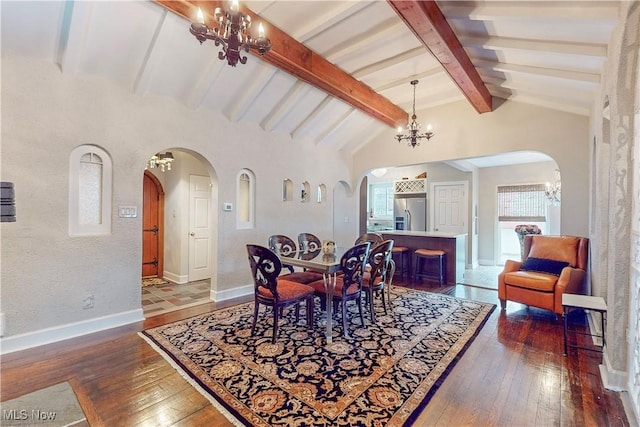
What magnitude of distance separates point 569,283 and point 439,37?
315 centimetres

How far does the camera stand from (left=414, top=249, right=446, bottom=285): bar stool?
18.1ft

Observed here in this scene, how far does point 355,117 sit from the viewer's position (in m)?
5.73

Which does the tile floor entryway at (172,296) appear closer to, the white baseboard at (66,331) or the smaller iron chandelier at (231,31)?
the white baseboard at (66,331)

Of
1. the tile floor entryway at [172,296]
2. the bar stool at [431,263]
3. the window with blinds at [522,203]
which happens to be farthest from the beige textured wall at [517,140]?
the tile floor entryway at [172,296]

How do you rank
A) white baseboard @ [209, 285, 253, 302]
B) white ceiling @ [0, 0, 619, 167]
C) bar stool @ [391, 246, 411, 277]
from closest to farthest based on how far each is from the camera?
white ceiling @ [0, 0, 619, 167] → white baseboard @ [209, 285, 253, 302] → bar stool @ [391, 246, 411, 277]

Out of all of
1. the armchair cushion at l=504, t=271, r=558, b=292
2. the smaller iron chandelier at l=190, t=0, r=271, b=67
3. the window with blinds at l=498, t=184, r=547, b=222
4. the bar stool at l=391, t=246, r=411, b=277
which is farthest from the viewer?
the window with blinds at l=498, t=184, r=547, b=222

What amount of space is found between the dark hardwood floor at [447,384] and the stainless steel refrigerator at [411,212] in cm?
544

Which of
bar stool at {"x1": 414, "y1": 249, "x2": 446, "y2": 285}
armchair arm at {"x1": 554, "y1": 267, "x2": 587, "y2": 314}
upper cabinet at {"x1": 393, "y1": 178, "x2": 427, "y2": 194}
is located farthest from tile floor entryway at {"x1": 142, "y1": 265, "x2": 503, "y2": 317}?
upper cabinet at {"x1": 393, "y1": 178, "x2": 427, "y2": 194}

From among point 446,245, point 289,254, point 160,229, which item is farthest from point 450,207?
point 160,229

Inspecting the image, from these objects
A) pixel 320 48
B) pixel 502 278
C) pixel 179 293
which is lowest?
pixel 179 293

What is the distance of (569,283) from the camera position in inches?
139

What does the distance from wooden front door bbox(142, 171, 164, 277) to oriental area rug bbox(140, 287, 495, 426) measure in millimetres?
2863

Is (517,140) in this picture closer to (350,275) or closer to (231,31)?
(350,275)

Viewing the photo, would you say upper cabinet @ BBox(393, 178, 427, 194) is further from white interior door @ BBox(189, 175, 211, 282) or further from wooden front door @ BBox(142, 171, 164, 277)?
wooden front door @ BBox(142, 171, 164, 277)
